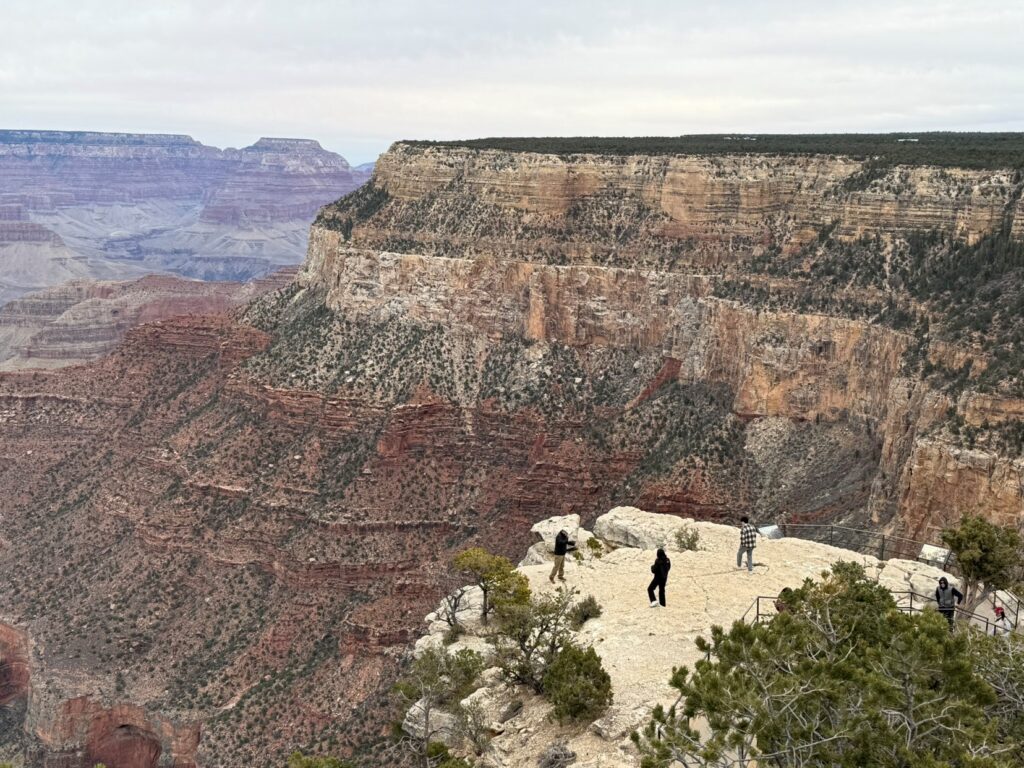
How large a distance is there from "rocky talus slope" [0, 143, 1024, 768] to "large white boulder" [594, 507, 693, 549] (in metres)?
7.76

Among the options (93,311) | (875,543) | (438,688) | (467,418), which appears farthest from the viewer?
(93,311)

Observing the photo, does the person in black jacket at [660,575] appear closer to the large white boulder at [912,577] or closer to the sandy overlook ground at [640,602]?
the sandy overlook ground at [640,602]

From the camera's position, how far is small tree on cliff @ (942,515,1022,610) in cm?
3164

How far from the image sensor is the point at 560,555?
119ft

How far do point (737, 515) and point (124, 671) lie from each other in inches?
1306

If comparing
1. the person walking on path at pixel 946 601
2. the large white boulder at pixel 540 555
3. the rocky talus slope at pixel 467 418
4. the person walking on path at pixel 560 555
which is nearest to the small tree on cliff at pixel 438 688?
the person walking on path at pixel 560 555

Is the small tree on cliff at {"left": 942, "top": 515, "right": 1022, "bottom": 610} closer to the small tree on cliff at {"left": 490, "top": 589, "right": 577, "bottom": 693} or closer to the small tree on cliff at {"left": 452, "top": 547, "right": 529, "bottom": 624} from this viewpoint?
the small tree on cliff at {"left": 490, "top": 589, "right": 577, "bottom": 693}

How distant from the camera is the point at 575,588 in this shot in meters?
35.6

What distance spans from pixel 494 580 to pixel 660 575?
240 inches

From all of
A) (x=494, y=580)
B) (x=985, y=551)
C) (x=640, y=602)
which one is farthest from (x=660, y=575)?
(x=985, y=551)

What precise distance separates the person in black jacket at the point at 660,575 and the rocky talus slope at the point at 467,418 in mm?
12947

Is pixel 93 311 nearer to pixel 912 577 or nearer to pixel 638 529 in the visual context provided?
pixel 638 529

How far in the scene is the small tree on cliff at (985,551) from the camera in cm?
3164

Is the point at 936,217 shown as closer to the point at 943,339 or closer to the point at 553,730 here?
the point at 943,339
